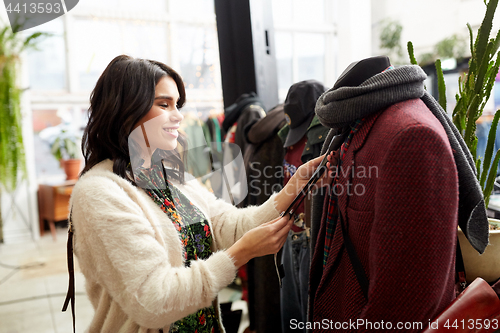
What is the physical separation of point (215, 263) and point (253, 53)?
6.50 feet

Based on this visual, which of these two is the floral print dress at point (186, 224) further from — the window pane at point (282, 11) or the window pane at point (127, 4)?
the window pane at point (282, 11)

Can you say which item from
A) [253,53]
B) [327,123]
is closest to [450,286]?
[327,123]

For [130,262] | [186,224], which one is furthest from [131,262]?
[186,224]

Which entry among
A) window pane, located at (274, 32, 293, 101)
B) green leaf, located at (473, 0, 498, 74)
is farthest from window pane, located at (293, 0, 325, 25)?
green leaf, located at (473, 0, 498, 74)

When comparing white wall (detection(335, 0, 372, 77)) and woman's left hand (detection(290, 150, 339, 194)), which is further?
white wall (detection(335, 0, 372, 77))

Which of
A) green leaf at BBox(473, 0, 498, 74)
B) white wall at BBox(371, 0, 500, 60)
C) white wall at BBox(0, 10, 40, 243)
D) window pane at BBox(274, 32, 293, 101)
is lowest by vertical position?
white wall at BBox(0, 10, 40, 243)

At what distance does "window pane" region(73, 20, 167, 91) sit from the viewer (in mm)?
4488

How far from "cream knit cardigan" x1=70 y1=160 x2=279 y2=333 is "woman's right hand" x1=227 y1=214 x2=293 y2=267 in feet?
0.12

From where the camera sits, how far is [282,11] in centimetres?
501

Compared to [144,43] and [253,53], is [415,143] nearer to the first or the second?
[253,53]

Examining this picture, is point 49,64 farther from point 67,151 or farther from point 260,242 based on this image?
point 260,242

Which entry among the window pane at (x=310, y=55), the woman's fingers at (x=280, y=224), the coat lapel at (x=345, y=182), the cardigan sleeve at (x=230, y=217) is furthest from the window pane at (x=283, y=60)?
the coat lapel at (x=345, y=182)

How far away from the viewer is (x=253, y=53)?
2.65m

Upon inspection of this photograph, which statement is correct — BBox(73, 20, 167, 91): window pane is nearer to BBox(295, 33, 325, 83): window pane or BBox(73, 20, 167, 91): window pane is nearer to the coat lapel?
BBox(295, 33, 325, 83): window pane
